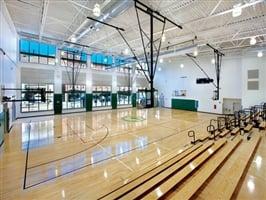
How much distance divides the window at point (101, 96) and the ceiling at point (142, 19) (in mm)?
6546

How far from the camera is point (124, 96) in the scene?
20.9 metres

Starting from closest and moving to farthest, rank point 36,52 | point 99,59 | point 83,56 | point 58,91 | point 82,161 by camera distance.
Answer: point 82,161
point 36,52
point 58,91
point 83,56
point 99,59

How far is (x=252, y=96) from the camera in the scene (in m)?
13.4

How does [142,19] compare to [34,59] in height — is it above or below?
above

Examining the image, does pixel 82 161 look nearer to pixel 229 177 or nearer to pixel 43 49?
pixel 229 177

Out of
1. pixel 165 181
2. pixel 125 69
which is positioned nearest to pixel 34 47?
pixel 125 69

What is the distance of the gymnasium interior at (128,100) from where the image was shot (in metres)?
4.00

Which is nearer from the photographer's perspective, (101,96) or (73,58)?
(73,58)

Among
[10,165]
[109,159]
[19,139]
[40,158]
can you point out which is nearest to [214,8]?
[109,159]

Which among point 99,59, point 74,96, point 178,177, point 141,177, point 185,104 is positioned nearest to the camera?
point 178,177

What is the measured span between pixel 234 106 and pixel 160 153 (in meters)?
12.2

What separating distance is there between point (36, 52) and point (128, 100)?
11383mm

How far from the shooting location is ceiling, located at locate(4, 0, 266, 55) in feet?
22.8

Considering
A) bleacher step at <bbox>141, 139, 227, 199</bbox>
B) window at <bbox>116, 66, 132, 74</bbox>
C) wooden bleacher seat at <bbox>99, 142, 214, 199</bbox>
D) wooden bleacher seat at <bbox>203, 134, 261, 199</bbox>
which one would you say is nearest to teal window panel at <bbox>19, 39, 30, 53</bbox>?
window at <bbox>116, 66, 132, 74</bbox>
